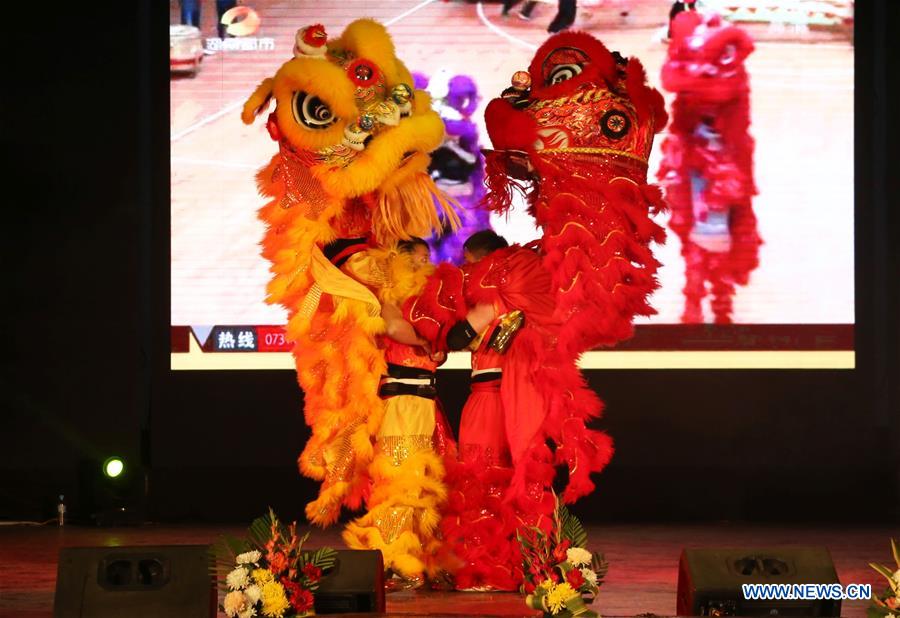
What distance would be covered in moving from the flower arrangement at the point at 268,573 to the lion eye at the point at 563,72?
173cm

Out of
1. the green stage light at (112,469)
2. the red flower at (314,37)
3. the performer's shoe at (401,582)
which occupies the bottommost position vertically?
the green stage light at (112,469)

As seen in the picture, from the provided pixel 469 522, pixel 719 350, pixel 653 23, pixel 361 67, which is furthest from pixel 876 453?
pixel 361 67

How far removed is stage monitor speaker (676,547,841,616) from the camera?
3.25 meters

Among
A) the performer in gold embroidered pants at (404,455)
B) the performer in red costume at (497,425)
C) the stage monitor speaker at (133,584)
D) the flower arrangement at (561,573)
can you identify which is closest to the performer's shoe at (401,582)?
the performer in gold embroidered pants at (404,455)

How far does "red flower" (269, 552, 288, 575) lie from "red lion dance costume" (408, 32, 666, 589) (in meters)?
1.21

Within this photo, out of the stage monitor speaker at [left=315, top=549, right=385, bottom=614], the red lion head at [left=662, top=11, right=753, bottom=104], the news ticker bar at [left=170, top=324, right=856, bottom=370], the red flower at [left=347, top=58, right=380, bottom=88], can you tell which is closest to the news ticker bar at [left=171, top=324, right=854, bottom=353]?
the news ticker bar at [left=170, top=324, right=856, bottom=370]

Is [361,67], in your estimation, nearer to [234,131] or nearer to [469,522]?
[469,522]

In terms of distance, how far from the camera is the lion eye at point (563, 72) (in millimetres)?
4164

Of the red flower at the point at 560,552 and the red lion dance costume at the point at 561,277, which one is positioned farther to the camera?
the red lion dance costume at the point at 561,277

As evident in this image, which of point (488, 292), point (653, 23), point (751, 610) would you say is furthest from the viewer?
point (653, 23)

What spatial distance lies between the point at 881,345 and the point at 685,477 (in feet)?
3.81

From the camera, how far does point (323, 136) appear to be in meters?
4.30

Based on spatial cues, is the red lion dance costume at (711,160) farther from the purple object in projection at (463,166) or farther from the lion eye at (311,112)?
the lion eye at (311,112)

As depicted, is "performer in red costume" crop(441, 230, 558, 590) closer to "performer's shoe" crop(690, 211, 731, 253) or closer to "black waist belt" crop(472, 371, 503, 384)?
"black waist belt" crop(472, 371, 503, 384)
